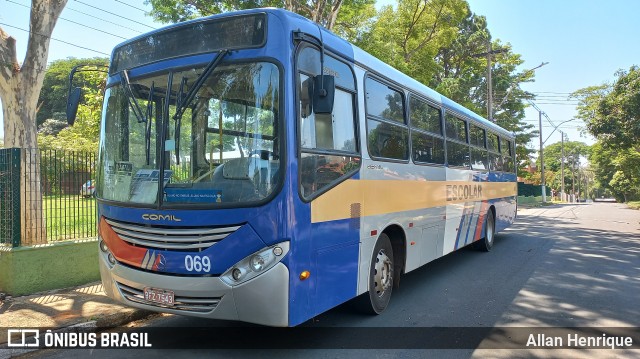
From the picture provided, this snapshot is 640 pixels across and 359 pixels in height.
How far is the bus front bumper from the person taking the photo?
3.65 meters

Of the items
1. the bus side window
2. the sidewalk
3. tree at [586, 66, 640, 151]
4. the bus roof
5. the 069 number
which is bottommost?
the sidewalk

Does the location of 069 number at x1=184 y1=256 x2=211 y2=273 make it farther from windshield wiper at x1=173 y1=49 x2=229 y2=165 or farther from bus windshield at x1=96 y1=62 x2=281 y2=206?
windshield wiper at x1=173 y1=49 x2=229 y2=165

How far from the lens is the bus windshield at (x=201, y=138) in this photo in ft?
12.6

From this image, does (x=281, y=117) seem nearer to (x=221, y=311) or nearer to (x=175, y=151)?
(x=175, y=151)

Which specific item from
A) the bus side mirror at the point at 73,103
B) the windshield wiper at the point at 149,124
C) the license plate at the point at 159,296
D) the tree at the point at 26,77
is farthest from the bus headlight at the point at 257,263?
the tree at the point at 26,77

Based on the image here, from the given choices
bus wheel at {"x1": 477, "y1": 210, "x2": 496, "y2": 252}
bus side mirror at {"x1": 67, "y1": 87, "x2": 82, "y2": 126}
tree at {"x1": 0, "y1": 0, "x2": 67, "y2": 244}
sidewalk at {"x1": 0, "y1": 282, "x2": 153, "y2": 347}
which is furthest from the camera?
bus wheel at {"x1": 477, "y1": 210, "x2": 496, "y2": 252}

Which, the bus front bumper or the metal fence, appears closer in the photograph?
the bus front bumper

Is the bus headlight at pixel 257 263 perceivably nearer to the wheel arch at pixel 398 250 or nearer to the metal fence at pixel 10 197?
the wheel arch at pixel 398 250

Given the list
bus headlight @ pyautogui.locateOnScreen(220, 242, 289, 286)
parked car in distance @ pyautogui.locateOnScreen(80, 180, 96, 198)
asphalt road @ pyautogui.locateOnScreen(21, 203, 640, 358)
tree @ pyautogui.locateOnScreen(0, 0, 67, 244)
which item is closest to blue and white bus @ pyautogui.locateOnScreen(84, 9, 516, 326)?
bus headlight @ pyautogui.locateOnScreen(220, 242, 289, 286)

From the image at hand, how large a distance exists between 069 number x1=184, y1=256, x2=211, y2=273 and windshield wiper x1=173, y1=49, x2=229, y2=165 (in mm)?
912

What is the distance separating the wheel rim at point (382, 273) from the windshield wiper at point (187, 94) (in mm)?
2690

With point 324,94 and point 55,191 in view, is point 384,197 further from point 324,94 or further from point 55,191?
point 55,191

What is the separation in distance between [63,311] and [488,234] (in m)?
8.95

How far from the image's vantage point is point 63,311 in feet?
18.2
